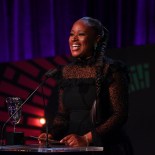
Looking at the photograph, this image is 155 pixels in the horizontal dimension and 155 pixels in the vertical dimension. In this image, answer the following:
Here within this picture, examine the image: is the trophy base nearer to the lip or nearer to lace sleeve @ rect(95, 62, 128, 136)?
lace sleeve @ rect(95, 62, 128, 136)

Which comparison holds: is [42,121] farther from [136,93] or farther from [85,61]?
[85,61]

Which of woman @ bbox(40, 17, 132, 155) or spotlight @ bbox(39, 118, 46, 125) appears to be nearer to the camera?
woman @ bbox(40, 17, 132, 155)

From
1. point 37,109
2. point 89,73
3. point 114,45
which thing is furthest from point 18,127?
point 89,73

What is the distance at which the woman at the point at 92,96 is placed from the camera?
2.71 metres

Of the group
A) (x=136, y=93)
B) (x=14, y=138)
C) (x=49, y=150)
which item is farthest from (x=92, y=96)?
(x=49, y=150)

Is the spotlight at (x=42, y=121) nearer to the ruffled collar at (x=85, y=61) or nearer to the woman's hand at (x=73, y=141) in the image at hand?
the ruffled collar at (x=85, y=61)

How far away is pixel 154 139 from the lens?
11.1 feet

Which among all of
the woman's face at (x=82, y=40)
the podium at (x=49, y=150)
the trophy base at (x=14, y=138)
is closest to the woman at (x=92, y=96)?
the woman's face at (x=82, y=40)

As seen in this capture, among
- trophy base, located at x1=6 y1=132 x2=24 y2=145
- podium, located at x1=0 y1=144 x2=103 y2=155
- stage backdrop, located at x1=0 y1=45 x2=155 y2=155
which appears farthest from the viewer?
stage backdrop, located at x1=0 y1=45 x2=155 y2=155

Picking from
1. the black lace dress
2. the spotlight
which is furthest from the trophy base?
the spotlight

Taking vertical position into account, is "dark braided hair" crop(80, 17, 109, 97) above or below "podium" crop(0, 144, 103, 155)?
above

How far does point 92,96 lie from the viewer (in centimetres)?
285

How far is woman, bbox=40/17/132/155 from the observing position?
2713 mm

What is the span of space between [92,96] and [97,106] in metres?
0.12
